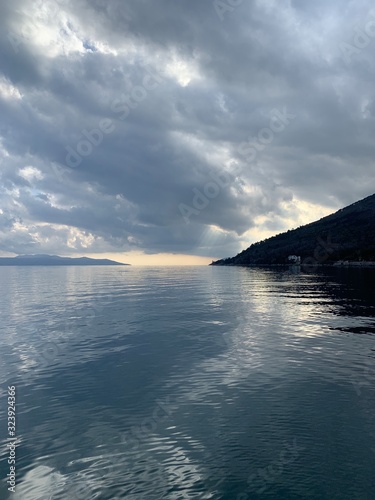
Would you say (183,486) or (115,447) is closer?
(183,486)

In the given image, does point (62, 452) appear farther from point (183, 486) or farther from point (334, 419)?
point (334, 419)

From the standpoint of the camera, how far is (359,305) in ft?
241

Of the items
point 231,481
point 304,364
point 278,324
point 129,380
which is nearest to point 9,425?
point 129,380

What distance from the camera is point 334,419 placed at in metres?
22.0

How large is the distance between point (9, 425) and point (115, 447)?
804 centimetres

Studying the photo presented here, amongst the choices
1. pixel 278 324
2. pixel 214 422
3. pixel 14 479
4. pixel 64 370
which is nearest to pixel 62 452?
pixel 14 479

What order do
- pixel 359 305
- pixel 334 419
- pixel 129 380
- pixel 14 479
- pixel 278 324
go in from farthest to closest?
1. pixel 359 305
2. pixel 278 324
3. pixel 129 380
4. pixel 334 419
5. pixel 14 479

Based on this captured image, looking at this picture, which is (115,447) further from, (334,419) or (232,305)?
(232,305)

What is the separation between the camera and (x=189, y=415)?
75.8ft

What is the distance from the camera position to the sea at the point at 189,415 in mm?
16188

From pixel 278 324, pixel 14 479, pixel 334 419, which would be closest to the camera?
pixel 14 479

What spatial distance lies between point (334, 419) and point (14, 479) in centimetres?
1859

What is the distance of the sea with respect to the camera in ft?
53.1

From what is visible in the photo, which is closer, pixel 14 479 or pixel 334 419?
pixel 14 479
